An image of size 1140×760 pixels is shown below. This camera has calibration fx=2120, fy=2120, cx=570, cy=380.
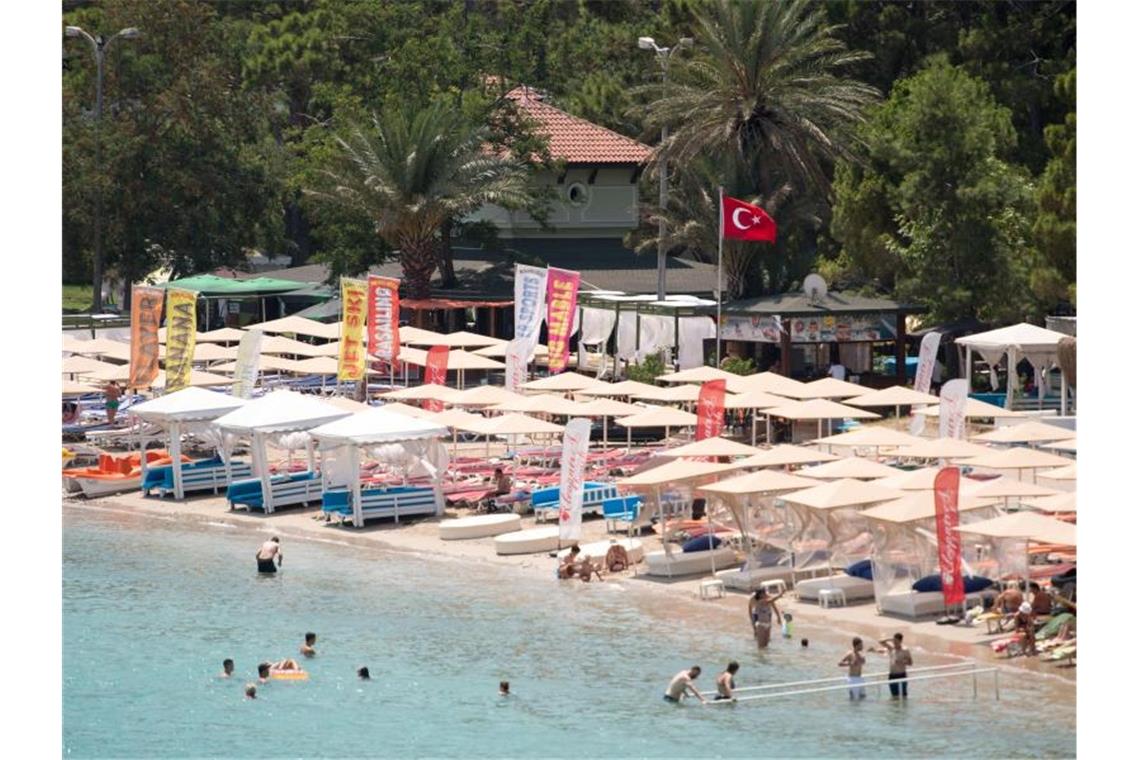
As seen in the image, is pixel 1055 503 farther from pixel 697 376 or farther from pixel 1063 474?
pixel 697 376

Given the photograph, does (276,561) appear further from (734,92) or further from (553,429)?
(734,92)

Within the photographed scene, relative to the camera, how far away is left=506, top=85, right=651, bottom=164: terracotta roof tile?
2702 inches

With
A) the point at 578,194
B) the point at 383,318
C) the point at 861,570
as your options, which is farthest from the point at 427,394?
the point at 578,194

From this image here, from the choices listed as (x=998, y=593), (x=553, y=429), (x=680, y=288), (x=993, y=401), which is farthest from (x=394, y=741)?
(x=680, y=288)

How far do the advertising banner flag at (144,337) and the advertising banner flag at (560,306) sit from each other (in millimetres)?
8821

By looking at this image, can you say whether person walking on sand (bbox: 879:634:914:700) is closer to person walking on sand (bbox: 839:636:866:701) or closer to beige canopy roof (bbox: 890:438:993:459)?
person walking on sand (bbox: 839:636:866:701)

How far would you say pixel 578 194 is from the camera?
7000 cm

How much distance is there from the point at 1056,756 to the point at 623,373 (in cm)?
3203

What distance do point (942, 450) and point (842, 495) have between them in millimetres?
5824

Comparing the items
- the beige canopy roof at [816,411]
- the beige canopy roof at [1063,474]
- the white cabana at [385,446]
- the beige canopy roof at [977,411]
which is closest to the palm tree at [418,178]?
the beige canopy roof at [816,411]

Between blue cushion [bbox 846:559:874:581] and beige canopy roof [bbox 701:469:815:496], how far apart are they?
6.38 ft

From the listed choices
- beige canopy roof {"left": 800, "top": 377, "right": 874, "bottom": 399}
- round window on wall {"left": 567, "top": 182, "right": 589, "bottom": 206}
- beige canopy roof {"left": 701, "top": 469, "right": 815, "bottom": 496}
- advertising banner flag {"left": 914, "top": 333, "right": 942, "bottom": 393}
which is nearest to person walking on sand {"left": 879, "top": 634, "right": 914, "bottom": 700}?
beige canopy roof {"left": 701, "top": 469, "right": 815, "bottom": 496}

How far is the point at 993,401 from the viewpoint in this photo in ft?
164
